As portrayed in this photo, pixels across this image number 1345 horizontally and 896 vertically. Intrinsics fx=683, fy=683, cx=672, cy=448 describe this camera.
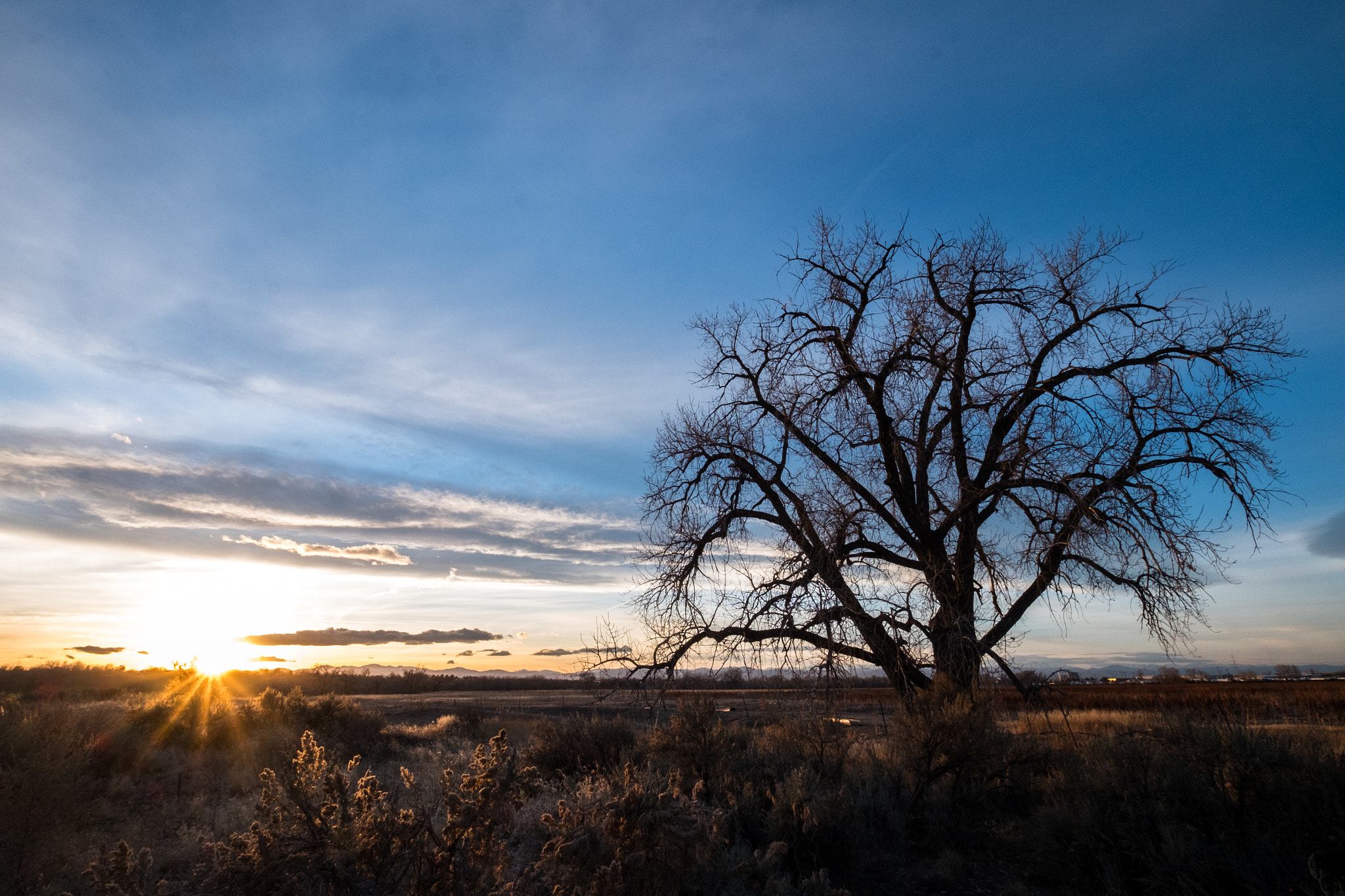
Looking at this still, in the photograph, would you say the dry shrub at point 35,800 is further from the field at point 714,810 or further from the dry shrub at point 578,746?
the dry shrub at point 578,746

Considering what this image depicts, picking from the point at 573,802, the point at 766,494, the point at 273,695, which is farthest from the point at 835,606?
the point at 273,695

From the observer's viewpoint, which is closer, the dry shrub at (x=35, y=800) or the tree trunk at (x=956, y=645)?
the dry shrub at (x=35, y=800)

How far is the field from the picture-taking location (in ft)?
12.3

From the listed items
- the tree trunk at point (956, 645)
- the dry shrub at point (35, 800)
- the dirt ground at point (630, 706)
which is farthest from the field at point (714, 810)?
the tree trunk at point (956, 645)

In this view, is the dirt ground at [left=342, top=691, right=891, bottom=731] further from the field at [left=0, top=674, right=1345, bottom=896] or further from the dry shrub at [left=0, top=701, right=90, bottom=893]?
the dry shrub at [left=0, top=701, right=90, bottom=893]

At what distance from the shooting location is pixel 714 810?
16.9ft

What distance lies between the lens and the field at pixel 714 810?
12.3 ft

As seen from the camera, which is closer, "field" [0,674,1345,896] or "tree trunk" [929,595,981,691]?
"field" [0,674,1345,896]

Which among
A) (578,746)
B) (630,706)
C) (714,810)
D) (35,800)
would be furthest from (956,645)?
(35,800)

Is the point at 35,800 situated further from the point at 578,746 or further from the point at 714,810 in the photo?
the point at 578,746

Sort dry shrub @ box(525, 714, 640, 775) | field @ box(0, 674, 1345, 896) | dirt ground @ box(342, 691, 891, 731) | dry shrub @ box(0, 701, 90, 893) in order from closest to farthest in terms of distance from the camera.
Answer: field @ box(0, 674, 1345, 896) < dry shrub @ box(0, 701, 90, 893) < dry shrub @ box(525, 714, 640, 775) < dirt ground @ box(342, 691, 891, 731)

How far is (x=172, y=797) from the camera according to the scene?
37.5 ft

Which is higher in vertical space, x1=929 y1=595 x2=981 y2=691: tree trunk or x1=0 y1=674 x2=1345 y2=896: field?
x1=929 y1=595 x2=981 y2=691: tree trunk

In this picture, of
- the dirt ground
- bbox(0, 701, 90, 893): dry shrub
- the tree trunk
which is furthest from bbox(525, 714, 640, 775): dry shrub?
bbox(0, 701, 90, 893): dry shrub
